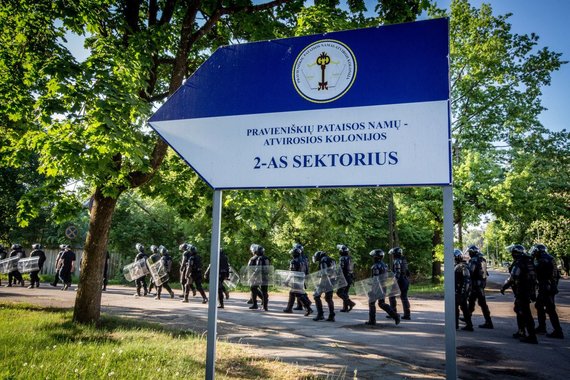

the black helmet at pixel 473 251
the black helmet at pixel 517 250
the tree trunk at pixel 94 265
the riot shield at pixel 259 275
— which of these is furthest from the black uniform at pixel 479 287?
the tree trunk at pixel 94 265

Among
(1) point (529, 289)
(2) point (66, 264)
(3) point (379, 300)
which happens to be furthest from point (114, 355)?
(2) point (66, 264)

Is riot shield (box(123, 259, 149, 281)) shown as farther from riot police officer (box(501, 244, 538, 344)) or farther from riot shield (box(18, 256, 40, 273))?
riot police officer (box(501, 244, 538, 344))

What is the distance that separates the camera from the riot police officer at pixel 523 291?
25.2 ft

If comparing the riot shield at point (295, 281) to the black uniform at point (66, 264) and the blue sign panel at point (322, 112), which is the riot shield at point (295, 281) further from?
the black uniform at point (66, 264)

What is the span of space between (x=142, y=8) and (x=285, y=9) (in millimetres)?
3386

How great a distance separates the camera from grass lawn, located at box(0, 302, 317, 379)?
432 centimetres

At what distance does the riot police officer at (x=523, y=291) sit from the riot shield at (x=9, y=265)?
18054 mm

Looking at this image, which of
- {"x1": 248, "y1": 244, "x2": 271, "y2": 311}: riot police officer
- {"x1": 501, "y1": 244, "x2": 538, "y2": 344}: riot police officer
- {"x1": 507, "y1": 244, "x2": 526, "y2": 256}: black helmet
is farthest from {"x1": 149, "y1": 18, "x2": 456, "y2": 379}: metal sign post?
{"x1": 248, "y1": 244, "x2": 271, "y2": 311}: riot police officer

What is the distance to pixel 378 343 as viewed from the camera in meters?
7.13

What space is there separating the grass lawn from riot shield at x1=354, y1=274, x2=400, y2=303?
10.5 ft

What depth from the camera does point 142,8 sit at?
346 inches

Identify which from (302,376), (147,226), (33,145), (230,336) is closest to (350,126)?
(302,376)

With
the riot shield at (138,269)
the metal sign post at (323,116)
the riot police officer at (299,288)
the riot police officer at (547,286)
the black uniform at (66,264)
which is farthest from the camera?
the black uniform at (66,264)

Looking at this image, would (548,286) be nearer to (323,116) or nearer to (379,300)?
(379,300)
